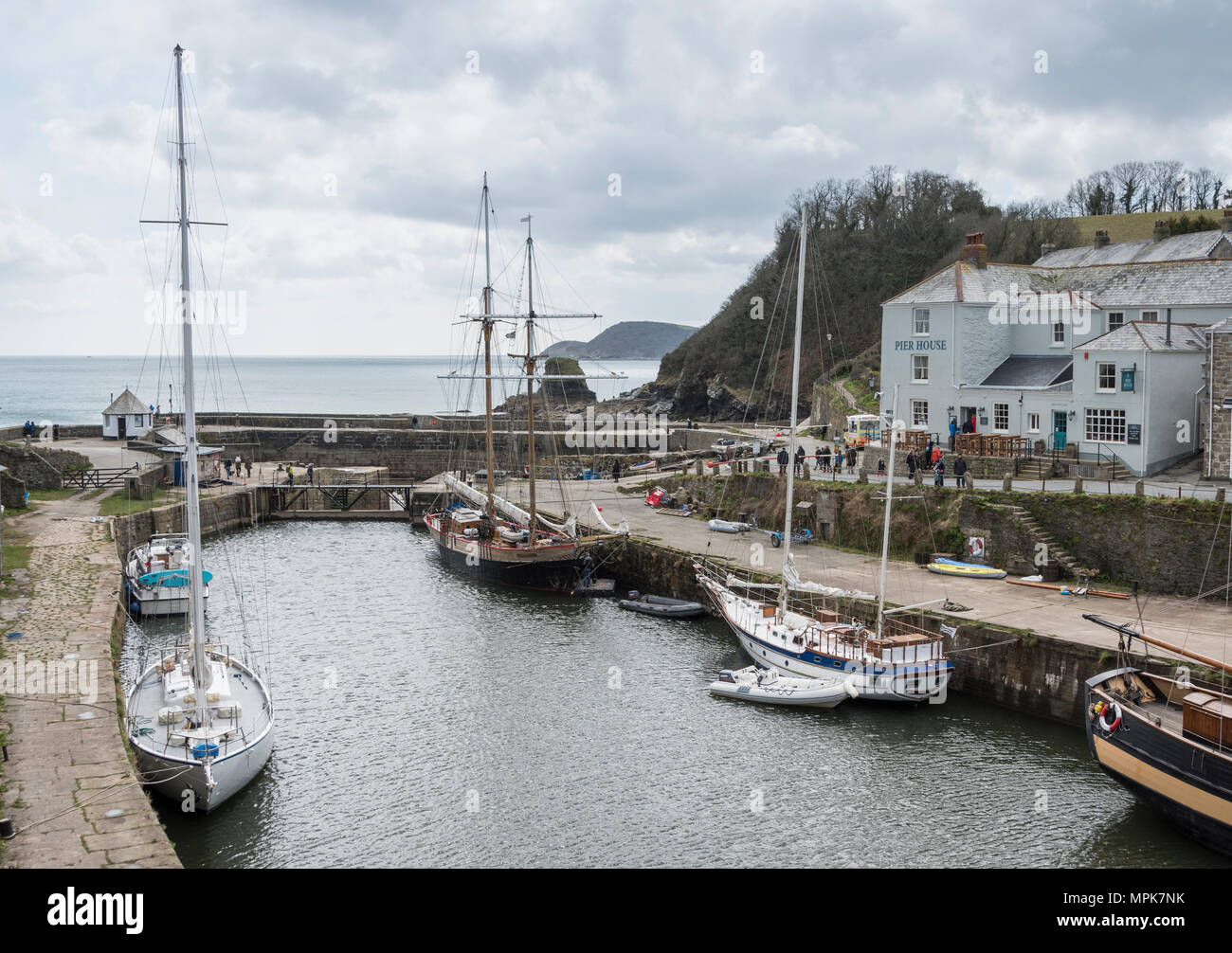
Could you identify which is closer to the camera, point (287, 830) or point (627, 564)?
point (287, 830)

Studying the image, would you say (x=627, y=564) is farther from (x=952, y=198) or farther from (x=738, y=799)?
(x=952, y=198)

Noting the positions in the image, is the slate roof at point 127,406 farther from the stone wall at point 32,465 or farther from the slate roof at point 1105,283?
the slate roof at point 1105,283

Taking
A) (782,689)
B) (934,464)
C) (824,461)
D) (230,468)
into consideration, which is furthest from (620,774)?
(230,468)

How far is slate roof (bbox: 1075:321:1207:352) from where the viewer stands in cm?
3142

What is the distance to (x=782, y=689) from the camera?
2334cm

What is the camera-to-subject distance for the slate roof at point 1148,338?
3142cm

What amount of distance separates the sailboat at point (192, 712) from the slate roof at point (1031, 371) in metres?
28.0

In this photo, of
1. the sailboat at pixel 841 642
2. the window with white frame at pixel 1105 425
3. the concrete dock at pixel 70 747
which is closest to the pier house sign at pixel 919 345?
the window with white frame at pixel 1105 425

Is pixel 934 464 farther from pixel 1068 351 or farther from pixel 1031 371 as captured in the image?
pixel 1068 351

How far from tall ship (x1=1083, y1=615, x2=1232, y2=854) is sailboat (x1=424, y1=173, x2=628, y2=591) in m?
19.0

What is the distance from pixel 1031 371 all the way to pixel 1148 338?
222 inches

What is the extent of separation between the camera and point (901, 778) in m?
19.5
